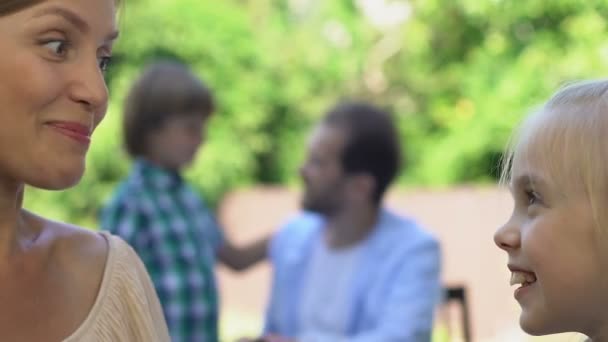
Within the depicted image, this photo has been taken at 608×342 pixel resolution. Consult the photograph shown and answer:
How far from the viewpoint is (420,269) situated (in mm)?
2643

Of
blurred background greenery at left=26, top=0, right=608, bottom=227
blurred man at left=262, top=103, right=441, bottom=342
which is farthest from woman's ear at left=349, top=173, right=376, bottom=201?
blurred background greenery at left=26, top=0, right=608, bottom=227

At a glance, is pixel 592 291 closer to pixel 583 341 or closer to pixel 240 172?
pixel 583 341

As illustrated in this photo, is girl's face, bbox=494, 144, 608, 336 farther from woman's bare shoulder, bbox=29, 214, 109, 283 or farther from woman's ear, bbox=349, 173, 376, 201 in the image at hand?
woman's ear, bbox=349, 173, 376, 201

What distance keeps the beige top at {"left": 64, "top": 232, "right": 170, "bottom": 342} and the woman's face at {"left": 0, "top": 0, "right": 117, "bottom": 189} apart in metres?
0.20

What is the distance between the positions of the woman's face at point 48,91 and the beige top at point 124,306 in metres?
0.20


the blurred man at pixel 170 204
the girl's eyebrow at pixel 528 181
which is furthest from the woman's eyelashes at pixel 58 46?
the blurred man at pixel 170 204

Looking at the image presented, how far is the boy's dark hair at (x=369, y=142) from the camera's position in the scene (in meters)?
2.96

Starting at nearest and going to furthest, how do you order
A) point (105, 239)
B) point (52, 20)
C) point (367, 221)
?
point (52, 20), point (105, 239), point (367, 221)

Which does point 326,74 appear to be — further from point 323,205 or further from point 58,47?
point 58,47

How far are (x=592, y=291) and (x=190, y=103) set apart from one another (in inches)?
75.7

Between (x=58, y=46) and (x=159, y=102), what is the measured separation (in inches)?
70.4

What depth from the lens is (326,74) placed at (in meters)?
8.91

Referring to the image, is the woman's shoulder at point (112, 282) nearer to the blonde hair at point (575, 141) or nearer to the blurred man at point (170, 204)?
the blonde hair at point (575, 141)

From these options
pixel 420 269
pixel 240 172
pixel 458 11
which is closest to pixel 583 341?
pixel 420 269
